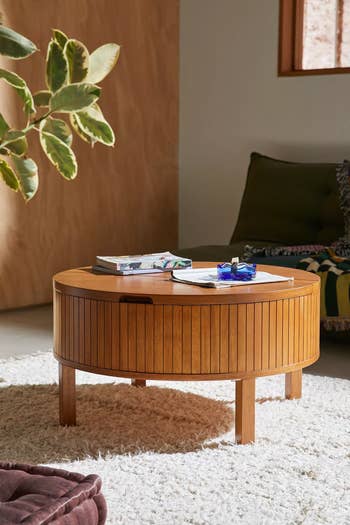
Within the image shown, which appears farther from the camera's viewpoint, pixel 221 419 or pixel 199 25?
pixel 199 25

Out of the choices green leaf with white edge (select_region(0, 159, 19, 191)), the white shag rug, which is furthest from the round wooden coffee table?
green leaf with white edge (select_region(0, 159, 19, 191))

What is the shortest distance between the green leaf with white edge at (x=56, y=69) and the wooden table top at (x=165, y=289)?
5.55 feet

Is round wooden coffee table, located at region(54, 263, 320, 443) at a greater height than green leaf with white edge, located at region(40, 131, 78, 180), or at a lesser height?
lesser

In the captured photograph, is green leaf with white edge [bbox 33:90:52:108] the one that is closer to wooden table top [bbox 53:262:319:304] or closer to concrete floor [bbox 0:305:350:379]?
wooden table top [bbox 53:262:319:304]

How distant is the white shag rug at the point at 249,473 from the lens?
1.83m

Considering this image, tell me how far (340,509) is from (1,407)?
120 centimetres

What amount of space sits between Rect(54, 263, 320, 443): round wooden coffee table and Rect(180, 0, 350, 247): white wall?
104 inches

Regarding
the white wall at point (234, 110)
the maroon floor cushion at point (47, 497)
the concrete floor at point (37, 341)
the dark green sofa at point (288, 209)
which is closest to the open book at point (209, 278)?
the concrete floor at point (37, 341)

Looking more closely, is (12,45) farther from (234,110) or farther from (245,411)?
(234,110)

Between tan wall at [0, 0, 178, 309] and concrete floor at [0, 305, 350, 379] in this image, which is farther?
tan wall at [0, 0, 178, 309]

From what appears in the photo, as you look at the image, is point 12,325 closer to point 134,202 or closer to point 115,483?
point 134,202

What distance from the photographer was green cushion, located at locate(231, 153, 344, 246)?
171 inches

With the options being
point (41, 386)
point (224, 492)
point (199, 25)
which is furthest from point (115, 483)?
point (199, 25)

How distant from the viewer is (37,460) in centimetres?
217
